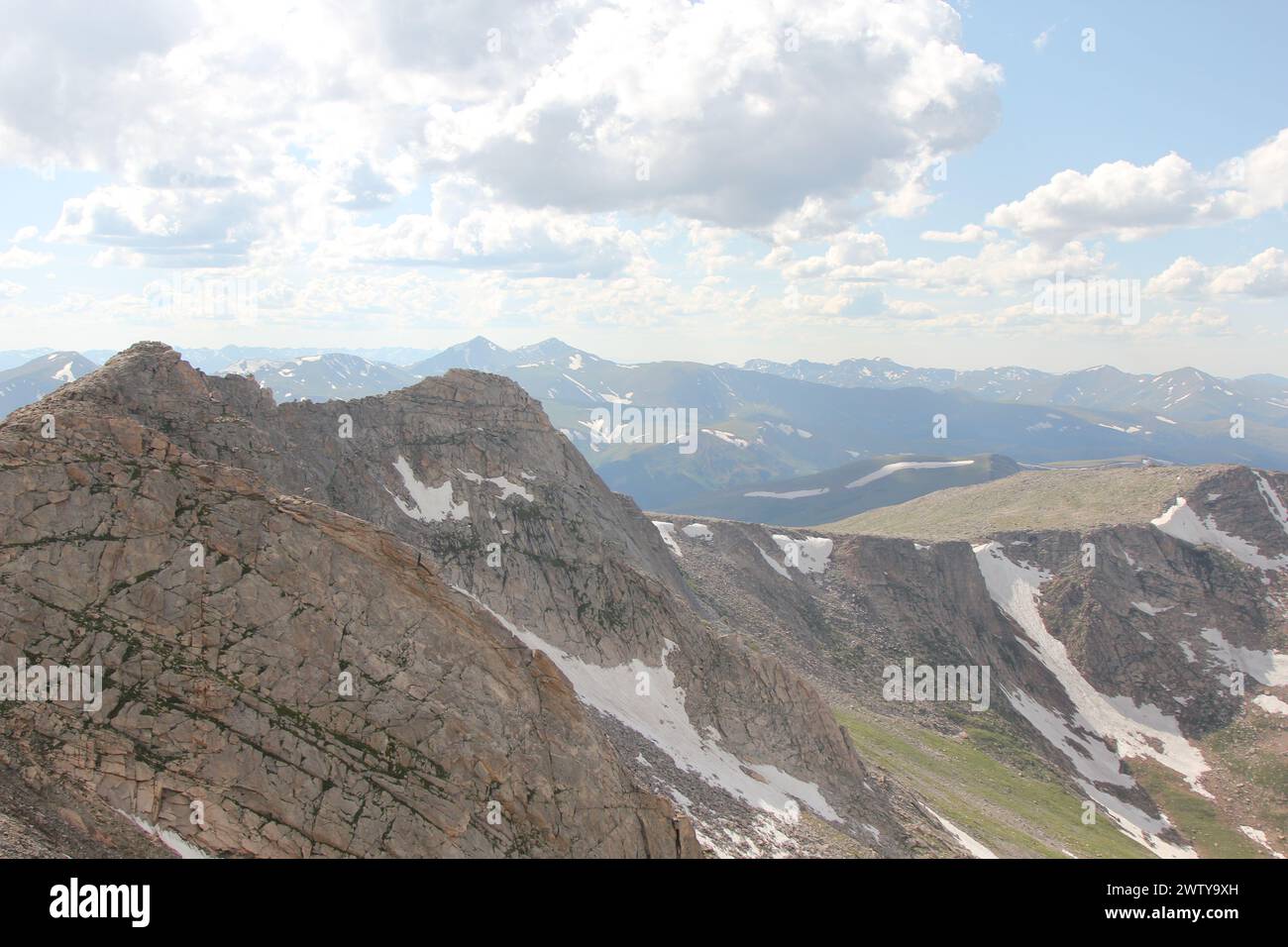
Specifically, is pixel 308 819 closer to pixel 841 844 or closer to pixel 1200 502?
pixel 841 844

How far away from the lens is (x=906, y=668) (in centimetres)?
9856

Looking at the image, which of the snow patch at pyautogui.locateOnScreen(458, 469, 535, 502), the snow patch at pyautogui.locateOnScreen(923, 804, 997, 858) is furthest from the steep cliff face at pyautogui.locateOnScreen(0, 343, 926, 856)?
the snow patch at pyautogui.locateOnScreen(458, 469, 535, 502)

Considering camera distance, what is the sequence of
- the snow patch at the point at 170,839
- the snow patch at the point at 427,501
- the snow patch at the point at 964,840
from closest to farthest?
1. the snow patch at the point at 170,839
2. the snow patch at the point at 964,840
3. the snow patch at the point at 427,501

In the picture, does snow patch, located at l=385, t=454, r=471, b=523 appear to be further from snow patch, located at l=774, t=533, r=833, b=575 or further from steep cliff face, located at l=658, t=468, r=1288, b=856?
snow patch, located at l=774, t=533, r=833, b=575

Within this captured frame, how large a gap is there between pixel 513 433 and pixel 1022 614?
87.0 m

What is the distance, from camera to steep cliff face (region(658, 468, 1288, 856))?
9006 centimetres

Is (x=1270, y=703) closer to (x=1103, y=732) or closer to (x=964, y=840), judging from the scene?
(x=1103, y=732)

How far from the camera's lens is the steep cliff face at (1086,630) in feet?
295

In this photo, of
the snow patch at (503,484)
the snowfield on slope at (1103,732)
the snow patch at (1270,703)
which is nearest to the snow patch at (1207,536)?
the snow patch at (1270,703)

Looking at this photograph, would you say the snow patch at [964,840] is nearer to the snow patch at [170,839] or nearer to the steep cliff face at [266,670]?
the steep cliff face at [266,670]

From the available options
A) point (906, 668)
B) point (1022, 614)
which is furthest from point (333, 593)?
point (1022, 614)

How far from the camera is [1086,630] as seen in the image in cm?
11106

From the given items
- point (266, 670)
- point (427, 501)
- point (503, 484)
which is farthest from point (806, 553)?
point (266, 670)
